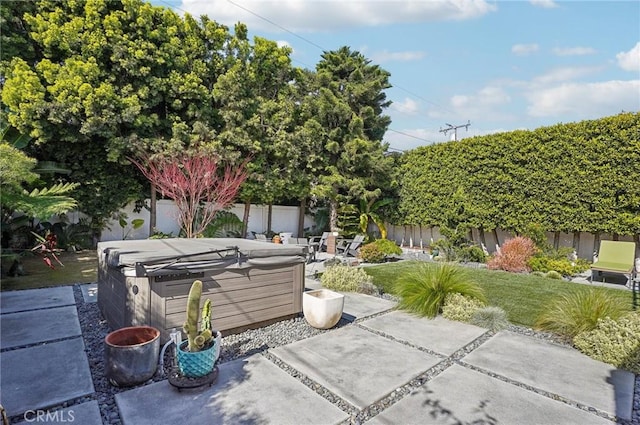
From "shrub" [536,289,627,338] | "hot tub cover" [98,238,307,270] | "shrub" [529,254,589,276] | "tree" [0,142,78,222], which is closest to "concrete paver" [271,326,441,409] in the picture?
"hot tub cover" [98,238,307,270]

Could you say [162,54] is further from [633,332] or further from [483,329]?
[633,332]

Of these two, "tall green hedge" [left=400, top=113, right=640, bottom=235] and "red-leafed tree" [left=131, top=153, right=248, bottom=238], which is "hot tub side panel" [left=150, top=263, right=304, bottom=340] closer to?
"red-leafed tree" [left=131, top=153, right=248, bottom=238]

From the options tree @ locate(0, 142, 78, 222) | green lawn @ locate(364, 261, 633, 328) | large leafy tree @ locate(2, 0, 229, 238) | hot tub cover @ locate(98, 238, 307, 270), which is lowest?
green lawn @ locate(364, 261, 633, 328)

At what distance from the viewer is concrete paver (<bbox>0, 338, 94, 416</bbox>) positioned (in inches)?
111

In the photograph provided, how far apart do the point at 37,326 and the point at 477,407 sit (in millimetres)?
5451

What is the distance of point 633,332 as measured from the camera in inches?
152

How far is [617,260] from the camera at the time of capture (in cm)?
861

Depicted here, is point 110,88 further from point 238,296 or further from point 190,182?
point 238,296

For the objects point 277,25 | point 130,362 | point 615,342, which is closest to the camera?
point 130,362

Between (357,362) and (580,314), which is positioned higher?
(580,314)

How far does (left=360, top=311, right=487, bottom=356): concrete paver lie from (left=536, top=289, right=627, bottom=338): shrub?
943 millimetres

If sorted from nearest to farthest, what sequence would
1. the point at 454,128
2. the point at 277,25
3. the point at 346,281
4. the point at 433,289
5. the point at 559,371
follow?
the point at 559,371 → the point at 433,289 → the point at 346,281 → the point at 277,25 → the point at 454,128

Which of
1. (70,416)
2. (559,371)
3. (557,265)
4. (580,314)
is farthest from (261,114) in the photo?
(559,371)
